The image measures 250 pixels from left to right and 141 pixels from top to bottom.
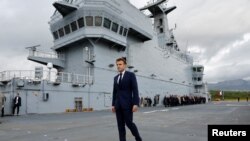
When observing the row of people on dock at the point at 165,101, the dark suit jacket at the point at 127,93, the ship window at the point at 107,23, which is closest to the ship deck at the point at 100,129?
the dark suit jacket at the point at 127,93

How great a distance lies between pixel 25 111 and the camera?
1994 cm

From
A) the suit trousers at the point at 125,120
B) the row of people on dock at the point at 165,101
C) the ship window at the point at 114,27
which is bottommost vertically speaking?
the row of people on dock at the point at 165,101

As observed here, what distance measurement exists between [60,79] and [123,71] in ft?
63.6

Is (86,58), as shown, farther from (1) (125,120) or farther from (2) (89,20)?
(1) (125,120)

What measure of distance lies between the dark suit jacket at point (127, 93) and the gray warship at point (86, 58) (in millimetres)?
16217

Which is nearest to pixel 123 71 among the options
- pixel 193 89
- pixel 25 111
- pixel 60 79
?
pixel 25 111

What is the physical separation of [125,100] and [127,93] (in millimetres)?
151

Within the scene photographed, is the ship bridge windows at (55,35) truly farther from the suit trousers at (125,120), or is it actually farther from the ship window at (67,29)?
the suit trousers at (125,120)

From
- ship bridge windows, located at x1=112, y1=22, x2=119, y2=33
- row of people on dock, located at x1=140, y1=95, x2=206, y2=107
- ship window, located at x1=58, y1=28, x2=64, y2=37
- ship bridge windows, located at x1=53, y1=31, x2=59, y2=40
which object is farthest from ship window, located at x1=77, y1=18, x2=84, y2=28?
row of people on dock, located at x1=140, y1=95, x2=206, y2=107

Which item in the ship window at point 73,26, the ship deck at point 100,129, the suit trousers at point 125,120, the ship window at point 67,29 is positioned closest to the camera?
the suit trousers at point 125,120

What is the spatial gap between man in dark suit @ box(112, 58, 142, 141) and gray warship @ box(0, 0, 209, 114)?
16.2 meters

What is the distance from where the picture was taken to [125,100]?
5098 millimetres

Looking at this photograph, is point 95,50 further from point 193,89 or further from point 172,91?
point 193,89

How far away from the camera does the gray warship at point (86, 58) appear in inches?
827
